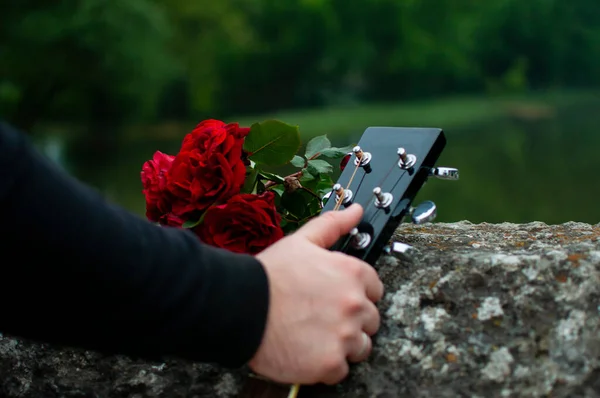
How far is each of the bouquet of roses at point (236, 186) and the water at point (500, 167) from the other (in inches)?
382

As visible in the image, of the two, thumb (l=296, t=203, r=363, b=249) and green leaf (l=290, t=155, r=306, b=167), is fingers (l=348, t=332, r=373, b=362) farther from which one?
green leaf (l=290, t=155, r=306, b=167)

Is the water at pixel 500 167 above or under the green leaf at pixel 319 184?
under

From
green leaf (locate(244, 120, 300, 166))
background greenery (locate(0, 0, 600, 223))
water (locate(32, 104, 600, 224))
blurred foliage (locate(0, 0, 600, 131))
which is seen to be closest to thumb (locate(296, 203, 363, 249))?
green leaf (locate(244, 120, 300, 166))

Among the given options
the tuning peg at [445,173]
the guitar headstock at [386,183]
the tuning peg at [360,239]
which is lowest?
the tuning peg at [360,239]

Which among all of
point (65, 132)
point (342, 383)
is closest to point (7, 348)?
point (342, 383)

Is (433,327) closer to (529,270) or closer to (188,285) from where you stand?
(529,270)

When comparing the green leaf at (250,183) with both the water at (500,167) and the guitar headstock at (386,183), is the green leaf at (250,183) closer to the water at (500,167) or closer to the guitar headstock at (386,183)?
the guitar headstock at (386,183)

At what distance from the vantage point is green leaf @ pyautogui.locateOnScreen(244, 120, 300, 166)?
1080 millimetres

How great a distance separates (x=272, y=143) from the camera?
1100mm

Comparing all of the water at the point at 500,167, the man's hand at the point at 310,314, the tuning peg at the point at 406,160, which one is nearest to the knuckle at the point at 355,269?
the man's hand at the point at 310,314

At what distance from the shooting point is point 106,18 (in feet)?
42.3

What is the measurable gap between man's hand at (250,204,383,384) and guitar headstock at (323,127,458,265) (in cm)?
12

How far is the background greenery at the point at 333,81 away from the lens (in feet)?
43.8

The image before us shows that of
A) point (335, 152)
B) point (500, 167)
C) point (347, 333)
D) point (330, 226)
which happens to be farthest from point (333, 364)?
point (500, 167)
